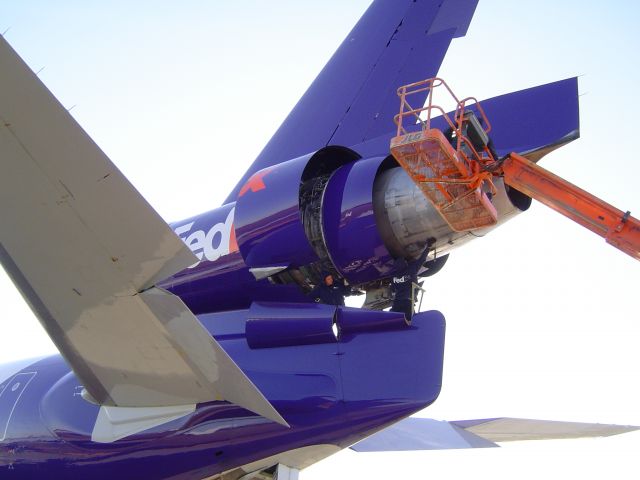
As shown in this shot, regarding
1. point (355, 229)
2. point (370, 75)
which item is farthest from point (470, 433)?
point (370, 75)

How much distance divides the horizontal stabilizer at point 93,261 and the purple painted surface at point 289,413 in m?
0.43

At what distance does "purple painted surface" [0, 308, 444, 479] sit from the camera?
4.74 meters

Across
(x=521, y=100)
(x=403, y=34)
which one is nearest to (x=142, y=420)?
(x=521, y=100)

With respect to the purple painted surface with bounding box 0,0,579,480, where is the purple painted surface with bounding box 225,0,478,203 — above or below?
above

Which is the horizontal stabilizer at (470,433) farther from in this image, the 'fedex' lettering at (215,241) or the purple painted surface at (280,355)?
the 'fedex' lettering at (215,241)

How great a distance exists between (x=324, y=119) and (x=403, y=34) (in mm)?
1118

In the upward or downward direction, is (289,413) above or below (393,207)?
below

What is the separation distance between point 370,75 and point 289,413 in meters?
3.48

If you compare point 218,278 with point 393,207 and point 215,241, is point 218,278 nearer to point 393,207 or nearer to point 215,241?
point 215,241

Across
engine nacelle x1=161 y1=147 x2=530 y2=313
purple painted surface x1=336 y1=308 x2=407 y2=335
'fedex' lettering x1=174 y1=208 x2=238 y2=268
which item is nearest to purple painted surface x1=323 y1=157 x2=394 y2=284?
engine nacelle x1=161 y1=147 x2=530 y2=313

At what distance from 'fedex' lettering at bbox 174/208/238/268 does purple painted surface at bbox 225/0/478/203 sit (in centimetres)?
118

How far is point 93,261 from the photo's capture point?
146 inches

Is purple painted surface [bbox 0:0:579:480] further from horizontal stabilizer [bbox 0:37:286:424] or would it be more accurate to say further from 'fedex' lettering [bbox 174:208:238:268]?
horizontal stabilizer [bbox 0:37:286:424]

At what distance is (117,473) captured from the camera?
5.03 metres
